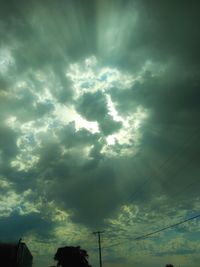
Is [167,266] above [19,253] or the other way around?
the other way around

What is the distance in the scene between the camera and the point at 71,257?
72.1m

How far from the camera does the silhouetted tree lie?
70750 millimetres

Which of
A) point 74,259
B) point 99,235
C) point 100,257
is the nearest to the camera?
point 100,257

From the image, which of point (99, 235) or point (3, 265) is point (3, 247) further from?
point (99, 235)

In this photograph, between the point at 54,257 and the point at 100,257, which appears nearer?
the point at 100,257

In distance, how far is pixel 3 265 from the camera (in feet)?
147

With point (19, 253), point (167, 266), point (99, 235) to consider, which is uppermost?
point (99, 235)

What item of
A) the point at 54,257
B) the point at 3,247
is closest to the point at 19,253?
the point at 3,247

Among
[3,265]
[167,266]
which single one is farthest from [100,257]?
[3,265]

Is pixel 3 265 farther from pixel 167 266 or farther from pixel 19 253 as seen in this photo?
pixel 167 266

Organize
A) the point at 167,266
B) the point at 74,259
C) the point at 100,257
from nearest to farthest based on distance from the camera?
the point at 167,266
the point at 100,257
the point at 74,259

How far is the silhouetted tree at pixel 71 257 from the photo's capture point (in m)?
70.8

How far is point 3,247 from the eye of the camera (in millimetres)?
47812

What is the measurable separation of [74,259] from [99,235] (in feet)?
47.9
